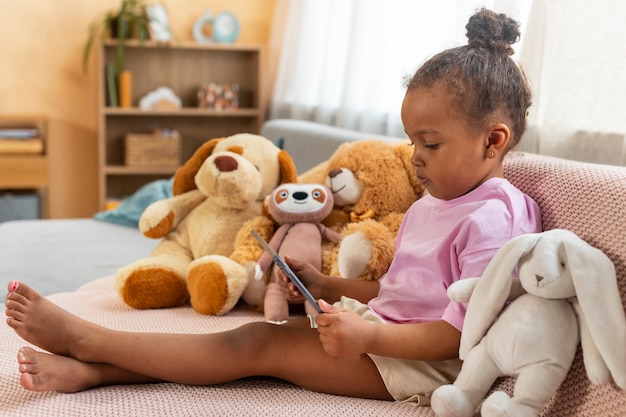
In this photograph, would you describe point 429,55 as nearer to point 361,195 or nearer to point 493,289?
point 361,195

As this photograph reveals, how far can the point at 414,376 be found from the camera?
1.20 metres

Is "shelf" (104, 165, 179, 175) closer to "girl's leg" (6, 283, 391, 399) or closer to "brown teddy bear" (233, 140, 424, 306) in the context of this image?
"brown teddy bear" (233, 140, 424, 306)

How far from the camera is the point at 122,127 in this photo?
4.16 m

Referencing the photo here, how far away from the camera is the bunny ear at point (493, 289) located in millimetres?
1017

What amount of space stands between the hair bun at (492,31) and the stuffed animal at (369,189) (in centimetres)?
45

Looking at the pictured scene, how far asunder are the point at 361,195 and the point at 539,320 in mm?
752

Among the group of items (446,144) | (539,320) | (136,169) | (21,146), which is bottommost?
(136,169)

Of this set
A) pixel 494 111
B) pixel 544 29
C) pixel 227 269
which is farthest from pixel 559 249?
pixel 544 29

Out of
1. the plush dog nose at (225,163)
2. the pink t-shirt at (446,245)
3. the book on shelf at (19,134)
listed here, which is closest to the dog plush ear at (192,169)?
the plush dog nose at (225,163)

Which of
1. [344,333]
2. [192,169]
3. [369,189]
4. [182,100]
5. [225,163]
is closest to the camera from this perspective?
[344,333]

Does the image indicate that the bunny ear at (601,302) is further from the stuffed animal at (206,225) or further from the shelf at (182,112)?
the shelf at (182,112)

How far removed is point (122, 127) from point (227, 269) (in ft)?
8.82

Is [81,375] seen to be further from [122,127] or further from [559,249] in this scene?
[122,127]

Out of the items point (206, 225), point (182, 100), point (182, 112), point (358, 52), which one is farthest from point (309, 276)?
point (182, 100)
